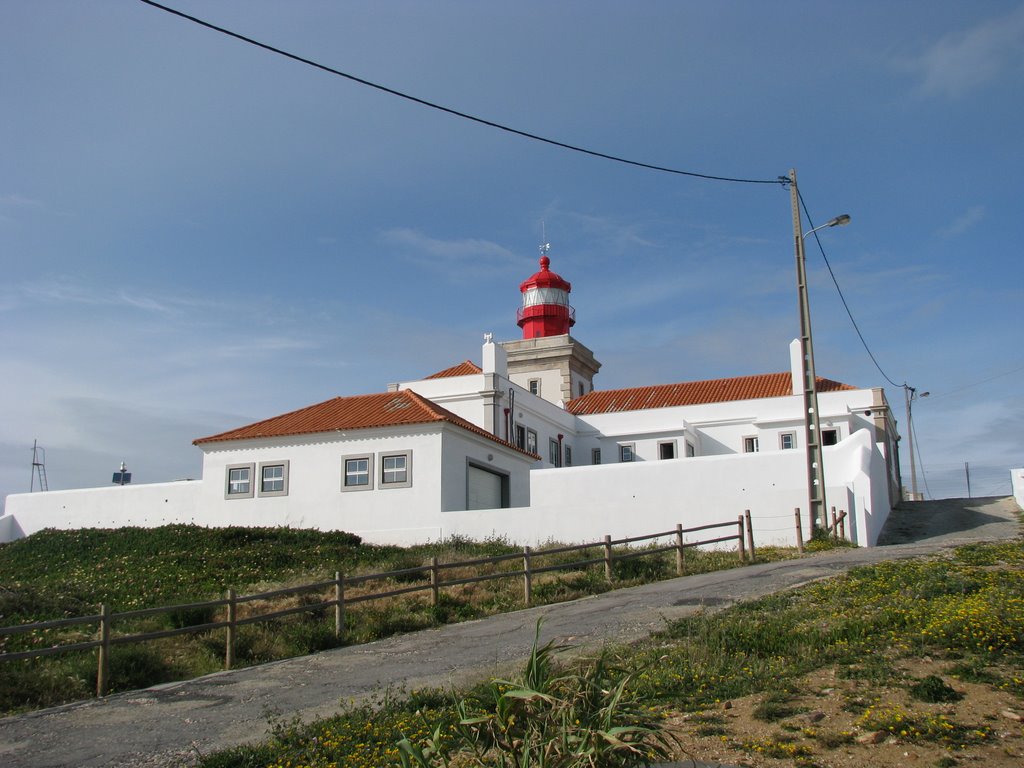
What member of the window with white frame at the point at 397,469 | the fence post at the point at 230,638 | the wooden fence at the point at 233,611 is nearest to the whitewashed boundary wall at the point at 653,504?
the window with white frame at the point at 397,469

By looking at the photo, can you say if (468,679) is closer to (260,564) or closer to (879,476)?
(260,564)

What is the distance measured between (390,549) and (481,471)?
544 cm

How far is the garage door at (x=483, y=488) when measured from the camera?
26.3 m

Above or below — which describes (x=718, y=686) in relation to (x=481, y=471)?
below

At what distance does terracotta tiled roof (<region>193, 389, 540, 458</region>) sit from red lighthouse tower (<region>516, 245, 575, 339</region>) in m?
15.4

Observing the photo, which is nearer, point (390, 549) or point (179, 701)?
point (179, 701)

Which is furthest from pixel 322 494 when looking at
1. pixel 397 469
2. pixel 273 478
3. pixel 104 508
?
pixel 104 508

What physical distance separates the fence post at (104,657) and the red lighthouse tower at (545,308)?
113 feet

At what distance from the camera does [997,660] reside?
24.4 ft

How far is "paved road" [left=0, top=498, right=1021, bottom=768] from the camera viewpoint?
7543mm

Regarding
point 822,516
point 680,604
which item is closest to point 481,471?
point 822,516

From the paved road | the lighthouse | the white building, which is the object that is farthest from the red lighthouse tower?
the paved road

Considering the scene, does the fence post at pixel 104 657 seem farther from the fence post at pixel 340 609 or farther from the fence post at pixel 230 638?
the fence post at pixel 340 609

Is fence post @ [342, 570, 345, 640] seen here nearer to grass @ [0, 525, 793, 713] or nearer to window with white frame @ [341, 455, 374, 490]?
grass @ [0, 525, 793, 713]
